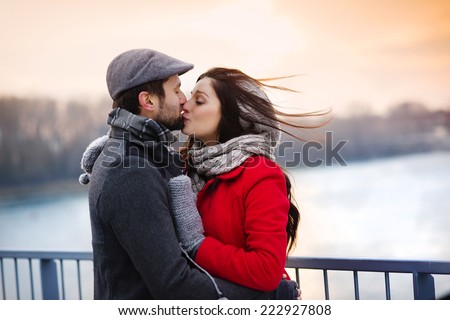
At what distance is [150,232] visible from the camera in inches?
55.3

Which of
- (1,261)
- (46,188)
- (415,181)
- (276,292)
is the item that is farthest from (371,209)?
(276,292)

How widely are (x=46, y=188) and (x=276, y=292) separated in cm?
514

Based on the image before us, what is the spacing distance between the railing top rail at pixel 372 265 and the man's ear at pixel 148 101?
2.75 feet

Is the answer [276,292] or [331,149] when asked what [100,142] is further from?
[331,149]

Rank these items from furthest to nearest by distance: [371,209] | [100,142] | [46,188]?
1. [371,209]
2. [46,188]
3. [100,142]

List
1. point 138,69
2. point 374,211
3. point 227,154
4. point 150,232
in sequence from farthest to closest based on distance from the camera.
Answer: point 374,211 → point 227,154 → point 138,69 → point 150,232

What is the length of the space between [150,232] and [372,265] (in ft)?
2.86

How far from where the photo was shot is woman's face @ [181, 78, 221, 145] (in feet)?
5.69

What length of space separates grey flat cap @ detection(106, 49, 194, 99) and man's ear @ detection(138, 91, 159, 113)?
38 mm

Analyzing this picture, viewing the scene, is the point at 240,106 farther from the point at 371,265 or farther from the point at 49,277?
the point at 49,277

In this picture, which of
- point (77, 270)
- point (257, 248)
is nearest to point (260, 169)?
point (257, 248)

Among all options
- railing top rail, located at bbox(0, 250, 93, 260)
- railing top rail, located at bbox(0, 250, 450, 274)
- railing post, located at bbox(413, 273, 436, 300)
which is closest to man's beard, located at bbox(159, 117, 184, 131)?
railing top rail, located at bbox(0, 250, 450, 274)

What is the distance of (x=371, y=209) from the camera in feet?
33.7

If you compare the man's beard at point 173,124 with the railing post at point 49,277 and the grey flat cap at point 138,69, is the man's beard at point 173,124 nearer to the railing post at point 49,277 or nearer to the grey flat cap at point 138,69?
the grey flat cap at point 138,69
